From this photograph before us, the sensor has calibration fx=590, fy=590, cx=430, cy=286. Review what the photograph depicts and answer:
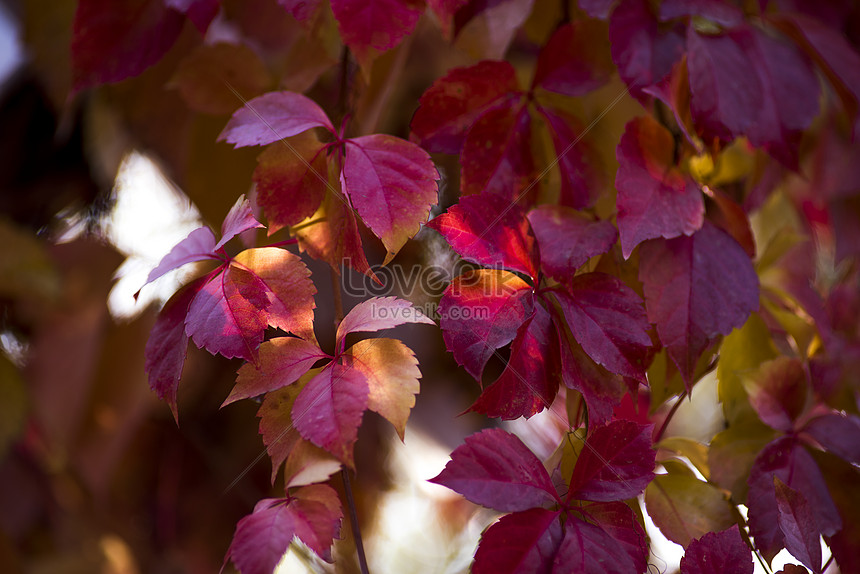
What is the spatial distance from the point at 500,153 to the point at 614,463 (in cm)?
18

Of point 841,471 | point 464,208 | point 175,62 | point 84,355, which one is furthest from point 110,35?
point 841,471

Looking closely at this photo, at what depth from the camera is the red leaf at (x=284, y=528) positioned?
239mm

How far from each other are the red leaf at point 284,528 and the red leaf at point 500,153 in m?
0.19

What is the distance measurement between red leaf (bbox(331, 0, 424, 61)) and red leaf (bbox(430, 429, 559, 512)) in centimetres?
20

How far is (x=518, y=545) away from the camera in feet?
0.86

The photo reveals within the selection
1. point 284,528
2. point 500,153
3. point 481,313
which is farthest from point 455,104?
point 284,528

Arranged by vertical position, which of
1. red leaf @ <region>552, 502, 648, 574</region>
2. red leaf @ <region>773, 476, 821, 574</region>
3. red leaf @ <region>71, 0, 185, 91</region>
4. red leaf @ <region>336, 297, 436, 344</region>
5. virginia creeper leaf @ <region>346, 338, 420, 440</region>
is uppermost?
red leaf @ <region>71, 0, 185, 91</region>

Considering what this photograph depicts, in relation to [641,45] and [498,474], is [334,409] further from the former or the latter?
[641,45]

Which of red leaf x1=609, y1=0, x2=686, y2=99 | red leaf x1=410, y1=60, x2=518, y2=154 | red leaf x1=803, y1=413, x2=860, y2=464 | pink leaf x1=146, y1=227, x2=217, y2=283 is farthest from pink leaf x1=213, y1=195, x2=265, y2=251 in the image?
red leaf x1=803, y1=413, x2=860, y2=464

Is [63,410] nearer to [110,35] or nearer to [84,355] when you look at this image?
[84,355]

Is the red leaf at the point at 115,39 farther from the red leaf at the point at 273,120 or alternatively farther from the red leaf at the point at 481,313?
the red leaf at the point at 481,313

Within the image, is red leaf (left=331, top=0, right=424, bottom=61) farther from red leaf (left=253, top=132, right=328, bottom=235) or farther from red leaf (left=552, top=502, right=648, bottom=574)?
red leaf (left=552, top=502, right=648, bottom=574)

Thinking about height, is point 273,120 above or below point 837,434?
above

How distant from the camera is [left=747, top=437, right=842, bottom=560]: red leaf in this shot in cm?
30
